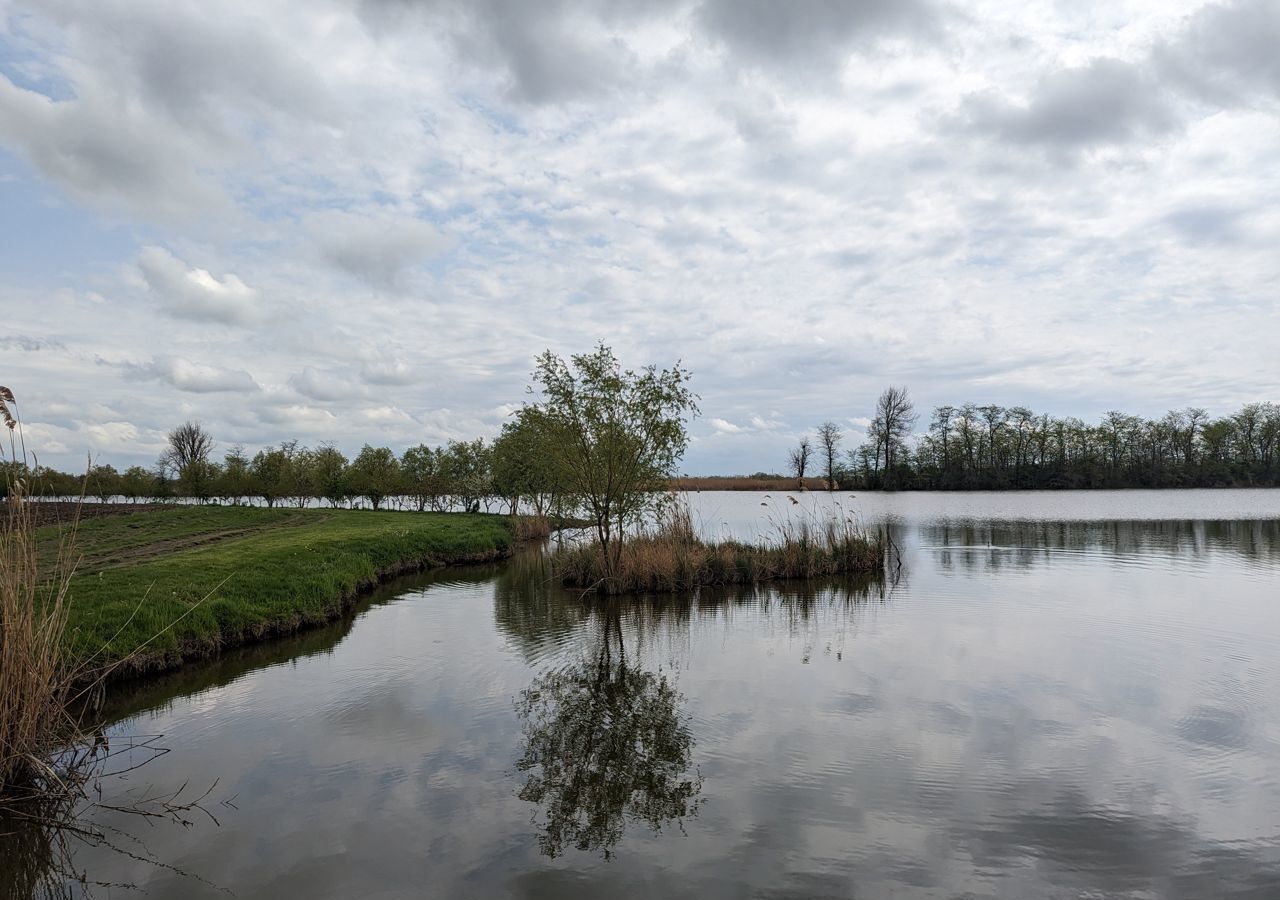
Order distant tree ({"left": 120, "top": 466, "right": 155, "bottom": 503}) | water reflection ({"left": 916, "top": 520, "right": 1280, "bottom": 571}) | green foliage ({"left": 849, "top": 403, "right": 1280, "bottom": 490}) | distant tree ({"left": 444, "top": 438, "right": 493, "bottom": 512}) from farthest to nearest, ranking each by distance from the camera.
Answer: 1. green foliage ({"left": 849, "top": 403, "right": 1280, "bottom": 490})
2. distant tree ({"left": 120, "top": 466, "right": 155, "bottom": 503})
3. distant tree ({"left": 444, "top": 438, "right": 493, "bottom": 512})
4. water reflection ({"left": 916, "top": 520, "right": 1280, "bottom": 571})

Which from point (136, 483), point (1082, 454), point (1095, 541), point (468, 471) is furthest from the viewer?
point (1082, 454)

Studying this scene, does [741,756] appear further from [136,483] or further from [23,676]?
[136,483]

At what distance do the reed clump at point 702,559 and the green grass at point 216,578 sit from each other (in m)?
6.02

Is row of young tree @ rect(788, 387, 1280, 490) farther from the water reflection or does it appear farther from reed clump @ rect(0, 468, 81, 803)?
reed clump @ rect(0, 468, 81, 803)

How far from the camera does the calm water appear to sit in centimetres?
515

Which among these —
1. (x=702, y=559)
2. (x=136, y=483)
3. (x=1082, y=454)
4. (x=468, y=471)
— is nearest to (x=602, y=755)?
(x=702, y=559)

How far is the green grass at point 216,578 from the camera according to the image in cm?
1066

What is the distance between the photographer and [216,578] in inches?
560

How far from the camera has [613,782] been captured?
6.67 metres

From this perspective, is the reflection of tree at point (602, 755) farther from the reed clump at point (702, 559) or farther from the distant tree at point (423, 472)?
the distant tree at point (423, 472)

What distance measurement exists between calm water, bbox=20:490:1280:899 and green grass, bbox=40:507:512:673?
742 millimetres

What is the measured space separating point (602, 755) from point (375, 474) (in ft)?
146

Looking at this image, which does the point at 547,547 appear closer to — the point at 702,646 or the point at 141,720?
the point at 702,646

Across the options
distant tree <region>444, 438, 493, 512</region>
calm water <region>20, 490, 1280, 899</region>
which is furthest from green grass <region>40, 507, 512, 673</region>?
distant tree <region>444, 438, 493, 512</region>
